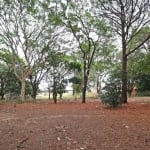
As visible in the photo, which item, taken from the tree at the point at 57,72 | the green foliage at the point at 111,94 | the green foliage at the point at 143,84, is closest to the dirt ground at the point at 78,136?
the green foliage at the point at 111,94

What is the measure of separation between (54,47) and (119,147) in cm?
2412

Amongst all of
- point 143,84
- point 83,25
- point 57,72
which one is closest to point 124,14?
point 83,25

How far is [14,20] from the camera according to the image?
27.9 m

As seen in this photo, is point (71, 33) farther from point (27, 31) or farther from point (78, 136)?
point (78, 136)

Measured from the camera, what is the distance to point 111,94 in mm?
17250

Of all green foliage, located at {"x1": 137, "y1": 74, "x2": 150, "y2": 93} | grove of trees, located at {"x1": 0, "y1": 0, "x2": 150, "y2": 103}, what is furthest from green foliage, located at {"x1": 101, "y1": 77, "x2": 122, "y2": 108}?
green foliage, located at {"x1": 137, "y1": 74, "x2": 150, "y2": 93}

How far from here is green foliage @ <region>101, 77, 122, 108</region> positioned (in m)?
17.2

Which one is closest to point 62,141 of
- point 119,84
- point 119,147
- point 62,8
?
point 119,147

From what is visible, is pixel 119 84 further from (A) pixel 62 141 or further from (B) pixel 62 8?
(A) pixel 62 141

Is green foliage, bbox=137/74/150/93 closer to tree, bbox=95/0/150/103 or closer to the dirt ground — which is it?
tree, bbox=95/0/150/103

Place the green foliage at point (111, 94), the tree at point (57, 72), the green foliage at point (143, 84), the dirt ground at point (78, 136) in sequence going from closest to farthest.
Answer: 1. the dirt ground at point (78, 136)
2. the green foliage at point (111, 94)
3. the tree at point (57, 72)
4. the green foliage at point (143, 84)

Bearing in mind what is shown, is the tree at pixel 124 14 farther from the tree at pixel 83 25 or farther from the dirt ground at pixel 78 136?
the dirt ground at pixel 78 136

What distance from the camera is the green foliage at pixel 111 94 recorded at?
17.2 m

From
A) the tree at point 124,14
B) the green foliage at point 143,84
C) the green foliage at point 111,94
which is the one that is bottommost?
the green foliage at point 111,94
